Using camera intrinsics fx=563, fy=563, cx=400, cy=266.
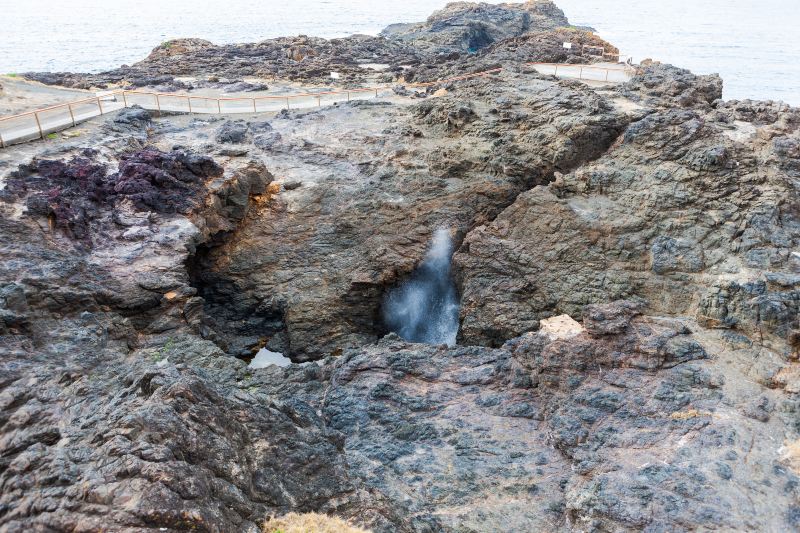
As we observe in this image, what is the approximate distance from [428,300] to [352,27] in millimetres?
87902

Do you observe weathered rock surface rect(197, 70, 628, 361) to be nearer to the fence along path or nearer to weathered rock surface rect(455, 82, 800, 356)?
weathered rock surface rect(455, 82, 800, 356)

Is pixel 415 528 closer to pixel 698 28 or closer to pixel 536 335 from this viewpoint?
pixel 536 335

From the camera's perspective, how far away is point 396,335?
56.8ft

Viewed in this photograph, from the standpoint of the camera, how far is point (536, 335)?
48.7 ft

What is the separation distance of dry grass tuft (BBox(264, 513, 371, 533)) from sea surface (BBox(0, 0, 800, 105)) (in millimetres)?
62992

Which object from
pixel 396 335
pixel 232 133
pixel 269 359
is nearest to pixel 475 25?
pixel 232 133

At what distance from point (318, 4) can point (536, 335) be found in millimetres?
134072

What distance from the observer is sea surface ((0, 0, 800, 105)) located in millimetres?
68812

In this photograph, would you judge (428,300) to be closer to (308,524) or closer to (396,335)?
(396,335)

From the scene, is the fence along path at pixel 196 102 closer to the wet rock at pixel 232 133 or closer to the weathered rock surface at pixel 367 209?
the wet rock at pixel 232 133

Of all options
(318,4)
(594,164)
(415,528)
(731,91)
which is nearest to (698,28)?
(731,91)

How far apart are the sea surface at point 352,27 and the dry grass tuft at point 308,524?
6299 cm

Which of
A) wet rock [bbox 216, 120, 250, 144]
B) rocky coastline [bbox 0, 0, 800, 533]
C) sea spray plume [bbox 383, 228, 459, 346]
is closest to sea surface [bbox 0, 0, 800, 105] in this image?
wet rock [bbox 216, 120, 250, 144]

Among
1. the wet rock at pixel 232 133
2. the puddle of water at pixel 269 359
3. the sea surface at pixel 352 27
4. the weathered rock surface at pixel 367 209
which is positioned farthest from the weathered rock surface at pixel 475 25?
the puddle of water at pixel 269 359
